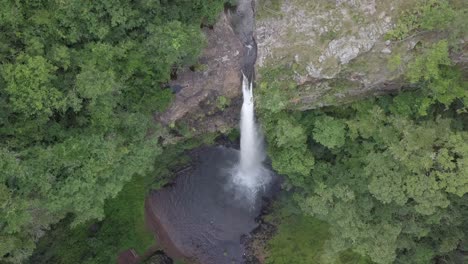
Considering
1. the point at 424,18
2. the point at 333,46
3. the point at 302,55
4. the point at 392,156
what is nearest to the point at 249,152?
the point at 302,55

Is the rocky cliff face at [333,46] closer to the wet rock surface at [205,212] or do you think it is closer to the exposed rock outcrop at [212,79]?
the exposed rock outcrop at [212,79]

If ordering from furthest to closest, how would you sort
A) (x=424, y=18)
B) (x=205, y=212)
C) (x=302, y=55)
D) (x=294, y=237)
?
1. (x=205, y=212)
2. (x=294, y=237)
3. (x=302, y=55)
4. (x=424, y=18)

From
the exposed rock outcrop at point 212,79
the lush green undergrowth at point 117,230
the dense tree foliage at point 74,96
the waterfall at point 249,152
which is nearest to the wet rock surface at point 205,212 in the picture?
the waterfall at point 249,152

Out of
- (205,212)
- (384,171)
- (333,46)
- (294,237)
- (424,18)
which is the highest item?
(424,18)

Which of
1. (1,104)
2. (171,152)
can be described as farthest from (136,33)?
(171,152)

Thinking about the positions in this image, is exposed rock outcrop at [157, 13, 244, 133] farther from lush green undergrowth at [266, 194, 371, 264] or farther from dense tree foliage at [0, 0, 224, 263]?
lush green undergrowth at [266, 194, 371, 264]

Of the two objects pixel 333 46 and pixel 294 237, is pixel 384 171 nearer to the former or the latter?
pixel 333 46

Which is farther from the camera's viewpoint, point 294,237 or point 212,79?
point 294,237
